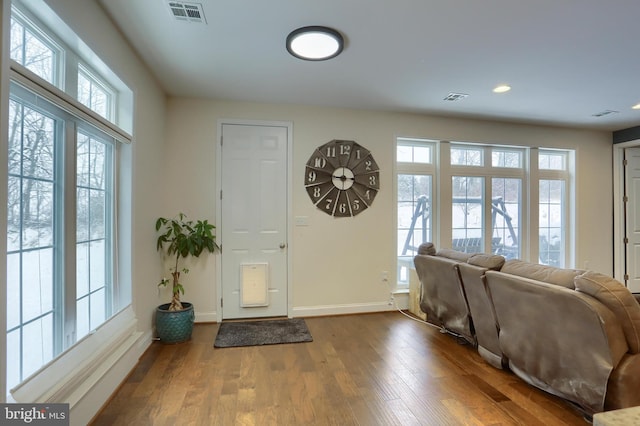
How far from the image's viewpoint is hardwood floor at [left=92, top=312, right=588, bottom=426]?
70.9 inches

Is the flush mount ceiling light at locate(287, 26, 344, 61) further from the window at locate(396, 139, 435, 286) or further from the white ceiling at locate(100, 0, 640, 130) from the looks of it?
the window at locate(396, 139, 435, 286)

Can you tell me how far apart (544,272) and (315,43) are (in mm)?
2300

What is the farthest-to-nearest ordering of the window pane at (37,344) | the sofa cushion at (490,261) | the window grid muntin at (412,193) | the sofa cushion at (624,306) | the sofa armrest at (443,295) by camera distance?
the window grid muntin at (412,193) → the sofa armrest at (443,295) → the sofa cushion at (490,261) → the sofa cushion at (624,306) → the window pane at (37,344)

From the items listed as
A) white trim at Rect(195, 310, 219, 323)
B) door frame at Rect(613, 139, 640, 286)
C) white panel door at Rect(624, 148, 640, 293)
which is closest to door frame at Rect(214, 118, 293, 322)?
white trim at Rect(195, 310, 219, 323)

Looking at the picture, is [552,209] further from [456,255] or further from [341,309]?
[341,309]

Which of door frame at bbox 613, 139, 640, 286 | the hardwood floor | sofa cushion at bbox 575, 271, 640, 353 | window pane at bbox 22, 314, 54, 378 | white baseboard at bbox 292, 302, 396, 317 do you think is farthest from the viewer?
door frame at bbox 613, 139, 640, 286

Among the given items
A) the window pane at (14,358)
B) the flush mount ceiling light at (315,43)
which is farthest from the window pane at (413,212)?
the window pane at (14,358)

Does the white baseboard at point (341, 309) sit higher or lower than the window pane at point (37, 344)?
lower

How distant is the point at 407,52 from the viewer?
2438mm

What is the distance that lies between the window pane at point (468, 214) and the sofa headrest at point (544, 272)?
1973 mm

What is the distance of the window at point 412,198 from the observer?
13.2 feet

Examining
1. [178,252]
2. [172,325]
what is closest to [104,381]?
[172,325]

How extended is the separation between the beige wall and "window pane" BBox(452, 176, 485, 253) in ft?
2.06

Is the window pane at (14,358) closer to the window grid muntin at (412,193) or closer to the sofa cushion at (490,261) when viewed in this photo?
the sofa cushion at (490,261)
